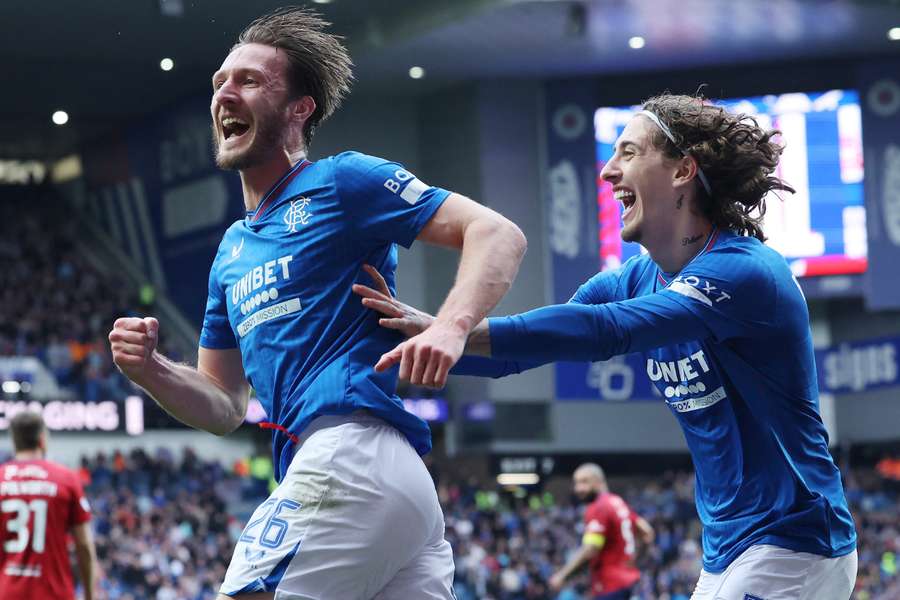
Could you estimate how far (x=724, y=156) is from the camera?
417cm

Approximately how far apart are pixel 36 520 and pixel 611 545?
5.69 meters

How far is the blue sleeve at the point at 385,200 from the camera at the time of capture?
356 centimetres

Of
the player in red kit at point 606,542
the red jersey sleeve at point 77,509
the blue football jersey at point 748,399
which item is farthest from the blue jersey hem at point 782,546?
the player in red kit at point 606,542

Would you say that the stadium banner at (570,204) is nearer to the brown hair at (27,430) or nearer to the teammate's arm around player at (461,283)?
the brown hair at (27,430)

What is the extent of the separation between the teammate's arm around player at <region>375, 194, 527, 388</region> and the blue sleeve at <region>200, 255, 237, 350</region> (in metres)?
0.80

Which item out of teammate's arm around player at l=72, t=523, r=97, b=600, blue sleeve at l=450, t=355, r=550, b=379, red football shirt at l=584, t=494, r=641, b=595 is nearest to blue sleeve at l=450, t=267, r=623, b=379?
blue sleeve at l=450, t=355, r=550, b=379

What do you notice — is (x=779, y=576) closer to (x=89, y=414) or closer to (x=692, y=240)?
(x=692, y=240)

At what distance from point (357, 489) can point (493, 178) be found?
23105 mm

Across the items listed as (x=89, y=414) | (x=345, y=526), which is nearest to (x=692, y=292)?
(x=345, y=526)

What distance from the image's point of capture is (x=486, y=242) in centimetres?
340

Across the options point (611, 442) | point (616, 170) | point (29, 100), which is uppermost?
point (29, 100)

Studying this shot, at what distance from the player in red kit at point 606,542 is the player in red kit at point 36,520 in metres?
5.06

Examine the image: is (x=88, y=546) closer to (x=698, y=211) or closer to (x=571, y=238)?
(x=698, y=211)

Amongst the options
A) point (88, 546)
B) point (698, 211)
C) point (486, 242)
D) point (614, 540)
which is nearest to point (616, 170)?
point (698, 211)
